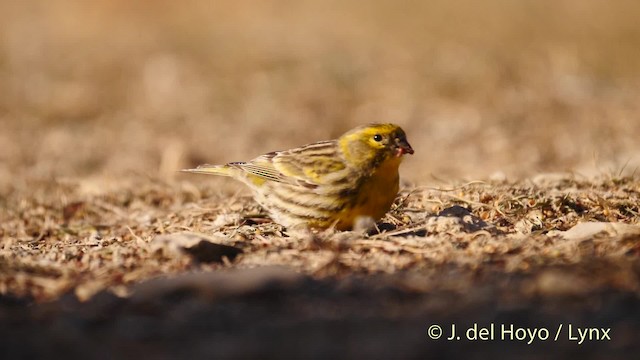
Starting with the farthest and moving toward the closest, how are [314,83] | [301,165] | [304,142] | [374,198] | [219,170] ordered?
[314,83]
[304,142]
[219,170]
[301,165]
[374,198]

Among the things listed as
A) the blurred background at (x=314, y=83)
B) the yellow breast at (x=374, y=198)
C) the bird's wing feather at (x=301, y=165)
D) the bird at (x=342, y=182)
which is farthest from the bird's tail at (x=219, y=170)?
the blurred background at (x=314, y=83)

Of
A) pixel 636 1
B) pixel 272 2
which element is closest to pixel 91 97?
pixel 272 2

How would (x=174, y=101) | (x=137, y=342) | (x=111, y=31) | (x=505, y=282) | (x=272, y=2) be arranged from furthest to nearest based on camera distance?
(x=272, y=2), (x=111, y=31), (x=174, y=101), (x=505, y=282), (x=137, y=342)

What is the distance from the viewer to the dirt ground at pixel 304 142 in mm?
3967

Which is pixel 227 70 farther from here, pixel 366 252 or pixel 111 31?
pixel 366 252

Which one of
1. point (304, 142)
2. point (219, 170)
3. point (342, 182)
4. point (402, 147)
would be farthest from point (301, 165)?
point (304, 142)

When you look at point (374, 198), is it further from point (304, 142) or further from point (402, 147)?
point (304, 142)

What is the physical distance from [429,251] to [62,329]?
6.16ft

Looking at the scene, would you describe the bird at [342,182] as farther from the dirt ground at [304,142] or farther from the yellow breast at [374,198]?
the dirt ground at [304,142]

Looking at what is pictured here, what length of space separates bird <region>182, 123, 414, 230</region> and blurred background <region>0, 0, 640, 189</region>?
7.09 feet

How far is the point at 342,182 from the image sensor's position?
5.89 metres

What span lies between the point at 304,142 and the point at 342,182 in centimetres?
525

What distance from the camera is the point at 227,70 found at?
14883 millimetres

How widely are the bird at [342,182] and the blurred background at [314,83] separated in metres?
2.16
